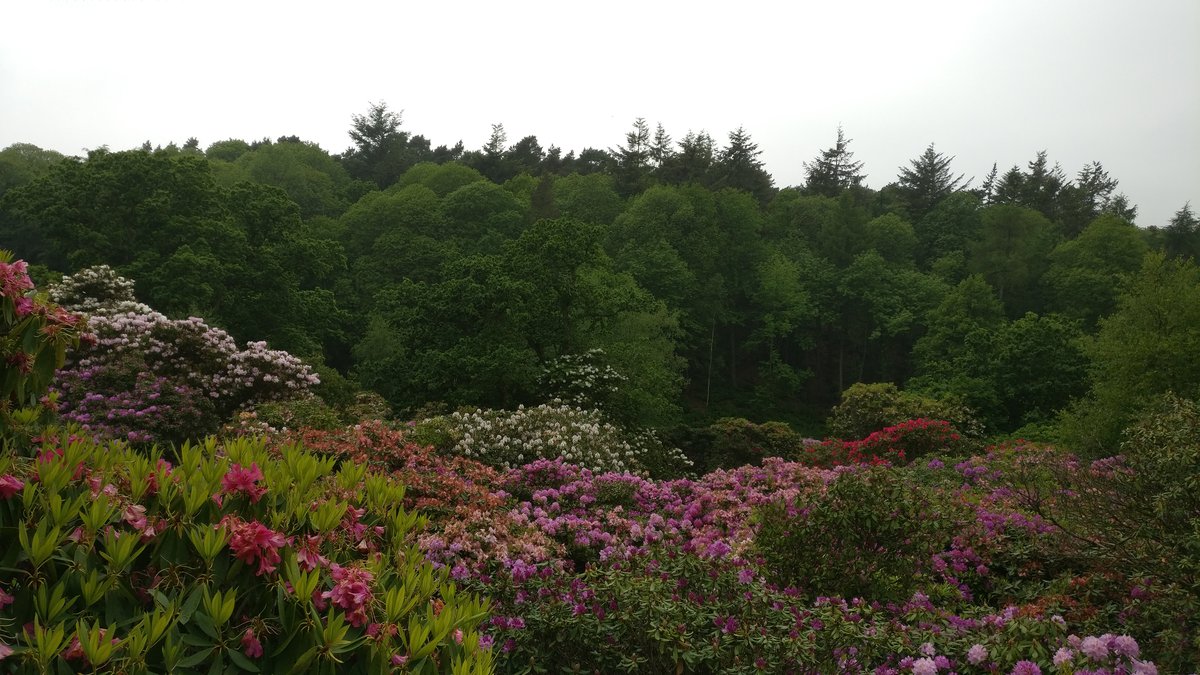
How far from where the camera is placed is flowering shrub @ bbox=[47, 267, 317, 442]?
12.1 m

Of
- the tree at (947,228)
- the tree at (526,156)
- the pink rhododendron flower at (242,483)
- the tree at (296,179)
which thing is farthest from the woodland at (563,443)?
the tree at (526,156)

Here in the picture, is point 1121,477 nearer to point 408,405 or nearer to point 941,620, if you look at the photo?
point 941,620

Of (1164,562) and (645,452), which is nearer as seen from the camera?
(1164,562)

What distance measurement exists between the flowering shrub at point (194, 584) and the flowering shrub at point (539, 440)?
7.44 meters

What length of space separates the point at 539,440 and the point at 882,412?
41.4 feet

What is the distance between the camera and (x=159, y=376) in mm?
13258

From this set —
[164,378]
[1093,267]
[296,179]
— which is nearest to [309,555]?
[164,378]

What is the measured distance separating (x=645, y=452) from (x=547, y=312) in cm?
727

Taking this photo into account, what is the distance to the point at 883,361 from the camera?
137 ft

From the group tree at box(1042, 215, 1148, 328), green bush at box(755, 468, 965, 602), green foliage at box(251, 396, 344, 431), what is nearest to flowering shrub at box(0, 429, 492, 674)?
green bush at box(755, 468, 965, 602)

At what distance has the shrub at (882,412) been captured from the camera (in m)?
20.2

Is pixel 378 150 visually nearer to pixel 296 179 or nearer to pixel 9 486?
pixel 296 179

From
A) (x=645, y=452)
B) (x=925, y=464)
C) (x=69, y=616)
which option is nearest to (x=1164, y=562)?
Result: (x=69, y=616)

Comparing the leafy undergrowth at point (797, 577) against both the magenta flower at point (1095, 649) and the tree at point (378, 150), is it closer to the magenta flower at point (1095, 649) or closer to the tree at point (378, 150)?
the magenta flower at point (1095, 649)
